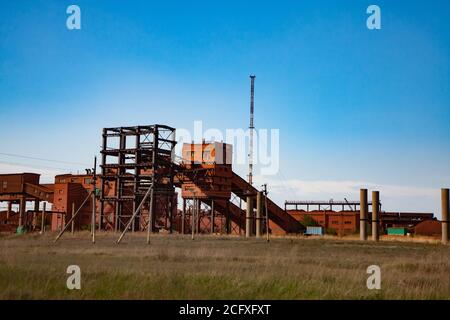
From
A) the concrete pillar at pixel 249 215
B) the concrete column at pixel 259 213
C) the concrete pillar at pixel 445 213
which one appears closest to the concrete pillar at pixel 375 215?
the concrete pillar at pixel 445 213

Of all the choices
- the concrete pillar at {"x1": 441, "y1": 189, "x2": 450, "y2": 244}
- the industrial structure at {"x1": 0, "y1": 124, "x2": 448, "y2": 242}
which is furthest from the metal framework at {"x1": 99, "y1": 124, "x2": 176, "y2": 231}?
the concrete pillar at {"x1": 441, "y1": 189, "x2": 450, "y2": 244}

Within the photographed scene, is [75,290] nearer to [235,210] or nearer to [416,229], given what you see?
[235,210]

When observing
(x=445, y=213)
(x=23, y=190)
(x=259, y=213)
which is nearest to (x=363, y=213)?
(x=445, y=213)

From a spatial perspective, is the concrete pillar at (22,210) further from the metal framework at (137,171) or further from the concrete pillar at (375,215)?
the concrete pillar at (375,215)

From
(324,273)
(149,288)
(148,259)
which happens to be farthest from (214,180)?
(149,288)

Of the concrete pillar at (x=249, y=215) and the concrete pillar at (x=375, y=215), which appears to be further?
the concrete pillar at (x=249, y=215)

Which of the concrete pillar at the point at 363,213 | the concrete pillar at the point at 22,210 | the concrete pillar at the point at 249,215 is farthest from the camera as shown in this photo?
the concrete pillar at the point at 22,210

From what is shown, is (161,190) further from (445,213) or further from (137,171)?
(445,213)

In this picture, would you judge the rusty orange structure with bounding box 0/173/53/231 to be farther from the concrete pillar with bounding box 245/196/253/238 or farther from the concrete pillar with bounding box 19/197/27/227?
the concrete pillar with bounding box 245/196/253/238

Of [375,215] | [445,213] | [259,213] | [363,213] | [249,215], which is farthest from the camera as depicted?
[249,215]

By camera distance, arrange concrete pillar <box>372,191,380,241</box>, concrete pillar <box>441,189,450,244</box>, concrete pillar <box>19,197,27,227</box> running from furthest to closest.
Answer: concrete pillar <box>19,197,27,227</box>
concrete pillar <box>372,191,380,241</box>
concrete pillar <box>441,189,450,244</box>

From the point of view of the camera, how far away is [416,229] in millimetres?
77625

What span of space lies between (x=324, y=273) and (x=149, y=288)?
6.33 meters
